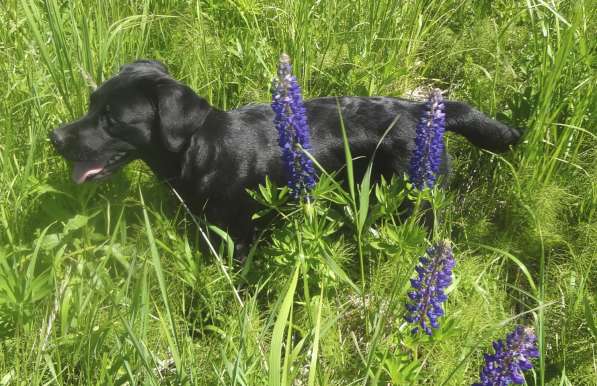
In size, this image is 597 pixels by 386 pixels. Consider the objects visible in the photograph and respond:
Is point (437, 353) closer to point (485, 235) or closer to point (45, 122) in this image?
point (485, 235)

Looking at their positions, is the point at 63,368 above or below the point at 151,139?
below

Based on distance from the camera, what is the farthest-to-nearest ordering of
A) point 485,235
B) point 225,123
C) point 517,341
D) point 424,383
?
point 485,235 < point 225,123 < point 424,383 < point 517,341

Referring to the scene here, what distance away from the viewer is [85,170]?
2.42m

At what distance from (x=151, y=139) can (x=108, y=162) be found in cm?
19

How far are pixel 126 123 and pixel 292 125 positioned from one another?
0.86 m

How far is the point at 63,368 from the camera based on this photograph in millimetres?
1980

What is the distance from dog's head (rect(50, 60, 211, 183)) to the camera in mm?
2334

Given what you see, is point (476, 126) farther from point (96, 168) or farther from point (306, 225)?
point (96, 168)

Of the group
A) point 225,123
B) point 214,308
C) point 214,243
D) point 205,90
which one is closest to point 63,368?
point 214,308

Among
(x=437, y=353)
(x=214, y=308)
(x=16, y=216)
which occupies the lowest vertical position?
(x=437, y=353)

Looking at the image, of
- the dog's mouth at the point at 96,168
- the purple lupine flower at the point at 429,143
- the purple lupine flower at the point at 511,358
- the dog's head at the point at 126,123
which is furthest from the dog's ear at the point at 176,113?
the purple lupine flower at the point at 511,358

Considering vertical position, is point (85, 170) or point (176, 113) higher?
point (176, 113)

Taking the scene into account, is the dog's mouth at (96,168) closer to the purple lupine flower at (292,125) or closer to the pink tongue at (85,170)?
the pink tongue at (85,170)

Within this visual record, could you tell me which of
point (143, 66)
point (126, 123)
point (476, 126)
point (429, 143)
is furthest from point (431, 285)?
point (143, 66)
